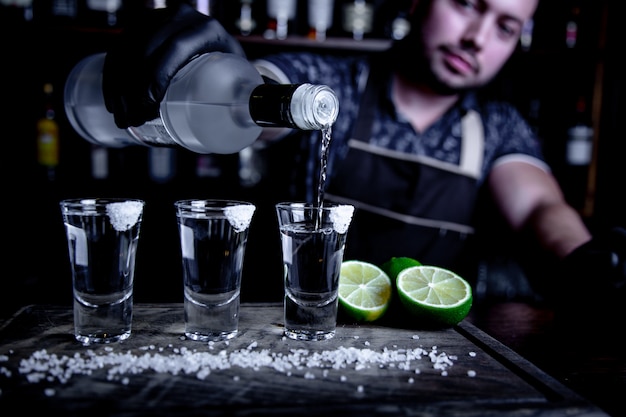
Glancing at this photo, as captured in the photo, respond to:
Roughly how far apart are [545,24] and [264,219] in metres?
1.49

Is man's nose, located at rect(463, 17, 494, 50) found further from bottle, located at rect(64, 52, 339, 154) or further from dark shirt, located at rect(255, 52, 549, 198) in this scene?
bottle, located at rect(64, 52, 339, 154)

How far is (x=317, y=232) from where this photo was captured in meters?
1.09

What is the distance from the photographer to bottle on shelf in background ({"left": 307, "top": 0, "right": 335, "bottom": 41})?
2.57 m

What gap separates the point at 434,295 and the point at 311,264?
286mm

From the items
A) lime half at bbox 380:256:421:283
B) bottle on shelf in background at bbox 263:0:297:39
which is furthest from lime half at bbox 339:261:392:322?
bottle on shelf in background at bbox 263:0:297:39

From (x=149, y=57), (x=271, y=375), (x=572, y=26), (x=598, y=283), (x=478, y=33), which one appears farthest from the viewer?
(x=572, y=26)

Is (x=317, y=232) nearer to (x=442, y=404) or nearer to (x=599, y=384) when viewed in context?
(x=442, y=404)

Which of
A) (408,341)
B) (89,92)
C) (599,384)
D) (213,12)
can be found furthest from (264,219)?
(599,384)

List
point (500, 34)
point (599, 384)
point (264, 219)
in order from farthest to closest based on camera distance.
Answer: point (264, 219), point (500, 34), point (599, 384)

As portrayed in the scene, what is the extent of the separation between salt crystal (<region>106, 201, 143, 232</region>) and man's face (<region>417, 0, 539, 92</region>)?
1397 mm

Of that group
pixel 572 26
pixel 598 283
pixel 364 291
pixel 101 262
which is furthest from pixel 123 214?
pixel 572 26

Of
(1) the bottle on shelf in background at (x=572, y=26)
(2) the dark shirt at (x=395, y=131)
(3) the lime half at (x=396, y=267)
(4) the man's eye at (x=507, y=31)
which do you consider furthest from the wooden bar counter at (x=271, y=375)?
(1) the bottle on shelf in background at (x=572, y=26)

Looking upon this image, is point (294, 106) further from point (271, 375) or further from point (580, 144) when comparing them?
point (580, 144)

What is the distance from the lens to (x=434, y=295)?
1237 mm
